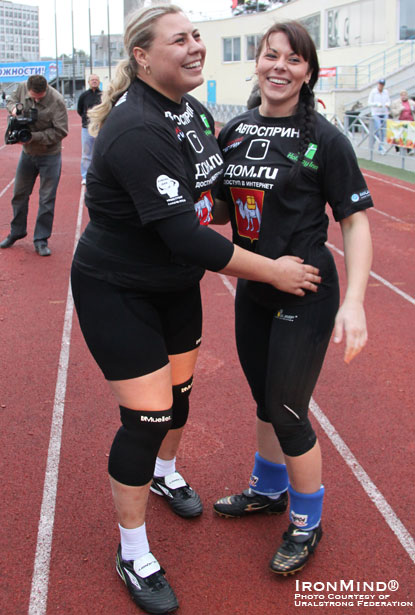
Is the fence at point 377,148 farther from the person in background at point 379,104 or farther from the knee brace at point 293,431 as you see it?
the knee brace at point 293,431

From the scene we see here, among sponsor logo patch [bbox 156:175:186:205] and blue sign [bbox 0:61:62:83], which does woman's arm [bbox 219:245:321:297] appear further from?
blue sign [bbox 0:61:62:83]

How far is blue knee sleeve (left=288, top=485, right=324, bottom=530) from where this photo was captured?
260 cm

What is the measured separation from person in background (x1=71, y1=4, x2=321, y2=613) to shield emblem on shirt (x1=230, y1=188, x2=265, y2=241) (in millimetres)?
128

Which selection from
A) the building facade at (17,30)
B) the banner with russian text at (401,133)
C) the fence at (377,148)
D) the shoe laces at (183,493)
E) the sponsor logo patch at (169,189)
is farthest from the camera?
the building facade at (17,30)

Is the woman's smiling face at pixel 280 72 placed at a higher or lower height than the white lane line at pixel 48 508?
higher

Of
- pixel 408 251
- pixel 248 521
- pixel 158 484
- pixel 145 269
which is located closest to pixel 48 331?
pixel 158 484

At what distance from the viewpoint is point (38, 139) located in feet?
24.3

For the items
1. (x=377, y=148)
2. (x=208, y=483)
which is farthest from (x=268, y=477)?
(x=377, y=148)

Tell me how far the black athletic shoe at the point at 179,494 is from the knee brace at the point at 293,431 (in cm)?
68

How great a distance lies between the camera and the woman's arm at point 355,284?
2.21 m

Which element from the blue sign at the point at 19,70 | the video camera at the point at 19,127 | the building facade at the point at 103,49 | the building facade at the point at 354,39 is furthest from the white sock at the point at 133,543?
the building facade at the point at 103,49

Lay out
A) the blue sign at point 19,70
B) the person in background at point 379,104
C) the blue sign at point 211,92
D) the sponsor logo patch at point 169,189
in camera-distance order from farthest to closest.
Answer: the blue sign at point 19,70, the blue sign at point 211,92, the person in background at point 379,104, the sponsor logo patch at point 169,189

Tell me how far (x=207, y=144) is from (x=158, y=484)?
1.63m

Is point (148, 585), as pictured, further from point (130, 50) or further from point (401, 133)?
point (401, 133)
